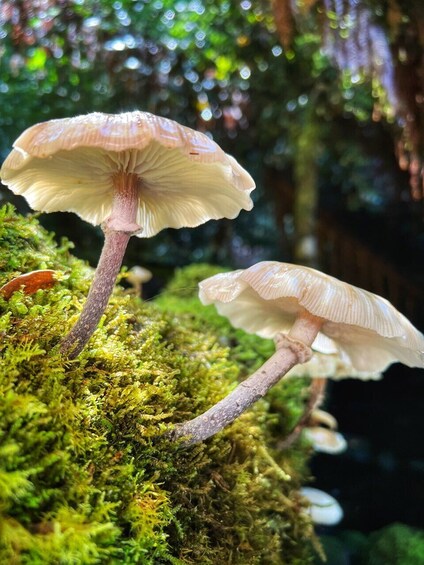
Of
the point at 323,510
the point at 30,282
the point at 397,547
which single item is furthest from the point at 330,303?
the point at 397,547

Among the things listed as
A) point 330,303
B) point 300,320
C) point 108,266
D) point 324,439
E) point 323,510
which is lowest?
point 323,510

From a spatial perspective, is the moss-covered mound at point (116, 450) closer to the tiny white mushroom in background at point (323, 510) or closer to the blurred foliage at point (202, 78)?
the tiny white mushroom in background at point (323, 510)

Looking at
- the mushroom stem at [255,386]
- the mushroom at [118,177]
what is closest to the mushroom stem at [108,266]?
the mushroom at [118,177]

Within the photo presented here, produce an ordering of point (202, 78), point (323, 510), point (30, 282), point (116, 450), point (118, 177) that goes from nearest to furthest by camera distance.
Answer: point (116, 450) < point (118, 177) < point (30, 282) < point (323, 510) < point (202, 78)

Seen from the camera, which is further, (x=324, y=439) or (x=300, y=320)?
(x=324, y=439)

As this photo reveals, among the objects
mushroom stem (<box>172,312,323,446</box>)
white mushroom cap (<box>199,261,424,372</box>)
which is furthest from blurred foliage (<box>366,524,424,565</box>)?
mushroom stem (<box>172,312,323,446</box>)

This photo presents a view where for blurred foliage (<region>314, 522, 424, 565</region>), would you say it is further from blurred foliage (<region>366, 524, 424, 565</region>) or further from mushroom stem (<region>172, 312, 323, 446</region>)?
mushroom stem (<region>172, 312, 323, 446</region>)

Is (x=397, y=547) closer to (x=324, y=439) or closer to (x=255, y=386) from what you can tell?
(x=324, y=439)
